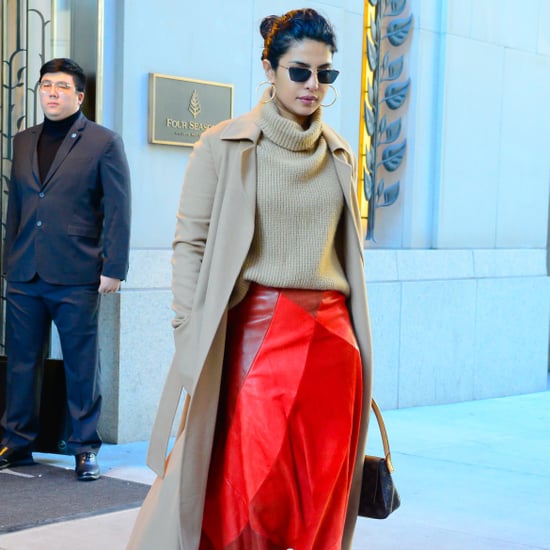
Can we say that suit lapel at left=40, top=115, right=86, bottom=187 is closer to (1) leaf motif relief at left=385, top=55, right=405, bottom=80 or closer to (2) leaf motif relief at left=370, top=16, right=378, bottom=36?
(2) leaf motif relief at left=370, top=16, right=378, bottom=36

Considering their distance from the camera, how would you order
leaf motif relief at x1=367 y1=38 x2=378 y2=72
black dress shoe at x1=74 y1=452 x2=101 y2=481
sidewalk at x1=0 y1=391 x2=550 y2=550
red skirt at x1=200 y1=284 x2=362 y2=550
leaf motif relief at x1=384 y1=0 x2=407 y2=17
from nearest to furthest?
red skirt at x1=200 y1=284 x2=362 y2=550
sidewalk at x1=0 y1=391 x2=550 y2=550
black dress shoe at x1=74 y1=452 x2=101 y2=481
leaf motif relief at x1=367 y1=38 x2=378 y2=72
leaf motif relief at x1=384 y1=0 x2=407 y2=17

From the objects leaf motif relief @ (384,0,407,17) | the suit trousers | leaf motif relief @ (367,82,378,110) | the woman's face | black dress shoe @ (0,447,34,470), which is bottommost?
black dress shoe @ (0,447,34,470)

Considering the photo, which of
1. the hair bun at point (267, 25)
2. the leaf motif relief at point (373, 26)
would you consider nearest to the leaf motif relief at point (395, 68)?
the leaf motif relief at point (373, 26)

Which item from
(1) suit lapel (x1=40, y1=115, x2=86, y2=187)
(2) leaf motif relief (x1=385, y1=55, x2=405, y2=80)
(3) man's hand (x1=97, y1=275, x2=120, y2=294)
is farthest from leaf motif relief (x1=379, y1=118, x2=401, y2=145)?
(3) man's hand (x1=97, y1=275, x2=120, y2=294)

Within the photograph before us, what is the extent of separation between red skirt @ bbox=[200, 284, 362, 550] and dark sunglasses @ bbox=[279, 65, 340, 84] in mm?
678

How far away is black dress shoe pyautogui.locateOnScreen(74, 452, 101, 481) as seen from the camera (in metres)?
6.09

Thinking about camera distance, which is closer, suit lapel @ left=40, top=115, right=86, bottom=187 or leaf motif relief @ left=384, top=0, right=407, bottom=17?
suit lapel @ left=40, top=115, right=86, bottom=187

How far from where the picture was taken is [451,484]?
6.47m

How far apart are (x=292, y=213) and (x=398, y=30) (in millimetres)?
5692

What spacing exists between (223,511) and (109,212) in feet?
9.13

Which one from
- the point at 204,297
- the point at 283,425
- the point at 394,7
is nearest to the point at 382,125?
the point at 394,7

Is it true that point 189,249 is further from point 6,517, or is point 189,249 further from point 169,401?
point 6,517

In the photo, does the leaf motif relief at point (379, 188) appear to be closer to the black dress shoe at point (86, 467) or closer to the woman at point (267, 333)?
the black dress shoe at point (86, 467)

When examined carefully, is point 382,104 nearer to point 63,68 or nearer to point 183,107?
point 183,107
